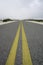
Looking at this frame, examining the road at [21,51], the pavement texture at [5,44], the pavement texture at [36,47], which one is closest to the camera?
the road at [21,51]

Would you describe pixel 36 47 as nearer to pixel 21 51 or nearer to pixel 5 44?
pixel 21 51

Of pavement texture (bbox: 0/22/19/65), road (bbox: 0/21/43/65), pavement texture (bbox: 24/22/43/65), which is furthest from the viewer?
pavement texture (bbox: 0/22/19/65)

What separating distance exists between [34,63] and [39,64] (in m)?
0.13

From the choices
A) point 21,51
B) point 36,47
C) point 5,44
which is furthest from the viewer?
point 5,44

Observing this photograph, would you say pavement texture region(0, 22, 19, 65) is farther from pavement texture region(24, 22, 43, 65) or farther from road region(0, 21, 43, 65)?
pavement texture region(24, 22, 43, 65)

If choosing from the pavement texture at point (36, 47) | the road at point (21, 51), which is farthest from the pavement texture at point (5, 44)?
the pavement texture at point (36, 47)

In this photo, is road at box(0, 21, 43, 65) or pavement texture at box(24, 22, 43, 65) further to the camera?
pavement texture at box(24, 22, 43, 65)

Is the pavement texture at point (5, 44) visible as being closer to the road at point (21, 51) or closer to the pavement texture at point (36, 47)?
the road at point (21, 51)

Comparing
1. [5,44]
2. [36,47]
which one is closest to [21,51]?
[36,47]

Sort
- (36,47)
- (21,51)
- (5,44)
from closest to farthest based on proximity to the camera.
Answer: (21,51) → (36,47) → (5,44)

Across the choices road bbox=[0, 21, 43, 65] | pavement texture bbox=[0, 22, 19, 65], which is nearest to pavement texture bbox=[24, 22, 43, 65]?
road bbox=[0, 21, 43, 65]

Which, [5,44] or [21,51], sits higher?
[21,51]

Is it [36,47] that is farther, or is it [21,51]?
[36,47]

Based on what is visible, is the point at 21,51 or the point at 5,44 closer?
the point at 21,51
